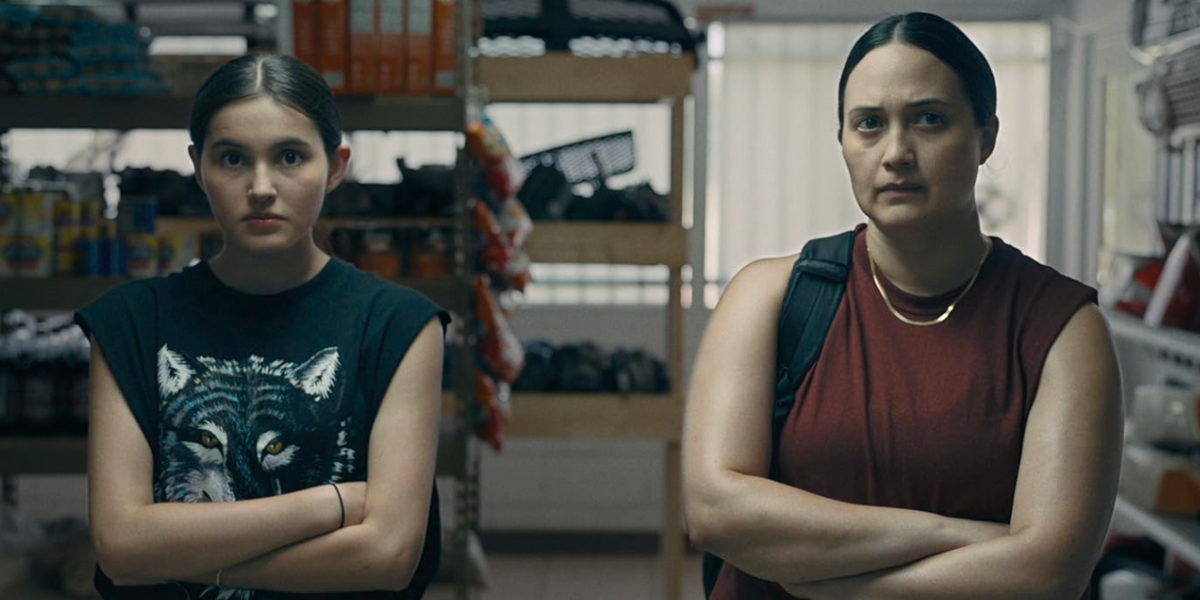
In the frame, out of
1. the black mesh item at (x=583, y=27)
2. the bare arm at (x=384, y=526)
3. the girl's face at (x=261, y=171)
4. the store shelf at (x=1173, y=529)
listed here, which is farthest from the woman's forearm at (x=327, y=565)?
the black mesh item at (x=583, y=27)

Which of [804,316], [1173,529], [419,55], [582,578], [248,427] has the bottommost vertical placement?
[582,578]

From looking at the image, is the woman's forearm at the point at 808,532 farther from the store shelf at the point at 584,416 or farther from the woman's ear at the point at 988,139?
the store shelf at the point at 584,416

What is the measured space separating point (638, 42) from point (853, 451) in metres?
2.77

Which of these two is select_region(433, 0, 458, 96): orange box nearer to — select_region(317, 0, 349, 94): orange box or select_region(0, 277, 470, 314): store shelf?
select_region(317, 0, 349, 94): orange box

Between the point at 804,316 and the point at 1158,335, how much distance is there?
8.23 ft

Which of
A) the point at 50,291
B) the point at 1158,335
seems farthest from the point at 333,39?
the point at 1158,335

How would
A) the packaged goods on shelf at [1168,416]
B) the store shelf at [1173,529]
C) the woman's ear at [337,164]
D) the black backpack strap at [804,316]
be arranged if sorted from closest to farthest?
the black backpack strap at [804,316], the woman's ear at [337,164], the store shelf at [1173,529], the packaged goods on shelf at [1168,416]

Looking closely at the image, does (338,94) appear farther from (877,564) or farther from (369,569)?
(877,564)

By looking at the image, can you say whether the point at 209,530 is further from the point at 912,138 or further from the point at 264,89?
the point at 912,138

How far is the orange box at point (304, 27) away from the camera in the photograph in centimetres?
284

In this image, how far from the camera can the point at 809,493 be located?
129 cm

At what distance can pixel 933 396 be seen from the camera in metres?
1.26

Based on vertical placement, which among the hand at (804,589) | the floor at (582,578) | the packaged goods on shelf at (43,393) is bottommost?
the floor at (582,578)

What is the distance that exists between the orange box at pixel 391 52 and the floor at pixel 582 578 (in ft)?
7.65
